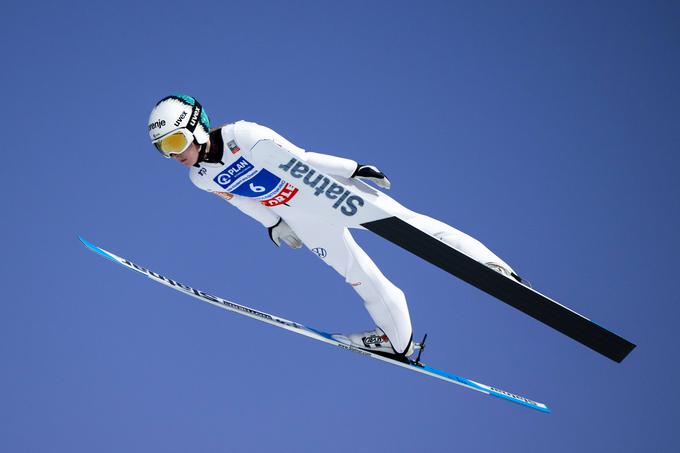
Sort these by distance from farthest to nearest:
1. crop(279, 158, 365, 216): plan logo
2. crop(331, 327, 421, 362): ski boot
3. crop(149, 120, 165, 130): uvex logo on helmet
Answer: crop(331, 327, 421, 362): ski boot, crop(149, 120, 165, 130): uvex logo on helmet, crop(279, 158, 365, 216): plan logo

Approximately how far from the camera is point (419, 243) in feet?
12.0

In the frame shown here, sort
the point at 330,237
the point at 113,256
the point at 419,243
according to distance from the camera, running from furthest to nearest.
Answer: the point at 113,256 → the point at 330,237 → the point at 419,243

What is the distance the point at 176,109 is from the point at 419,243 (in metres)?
1.17

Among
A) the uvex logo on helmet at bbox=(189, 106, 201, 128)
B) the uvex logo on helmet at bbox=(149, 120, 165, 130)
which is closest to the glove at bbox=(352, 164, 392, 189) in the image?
the uvex logo on helmet at bbox=(189, 106, 201, 128)

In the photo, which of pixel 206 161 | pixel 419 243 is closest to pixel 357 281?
pixel 419 243

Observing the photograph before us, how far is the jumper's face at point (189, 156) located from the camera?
150 inches

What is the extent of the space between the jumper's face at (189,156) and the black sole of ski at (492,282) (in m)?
0.82

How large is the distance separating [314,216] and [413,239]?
499mm

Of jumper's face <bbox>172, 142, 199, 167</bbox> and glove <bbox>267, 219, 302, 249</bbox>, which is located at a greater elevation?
glove <bbox>267, 219, 302, 249</bbox>

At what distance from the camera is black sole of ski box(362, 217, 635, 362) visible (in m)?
3.64

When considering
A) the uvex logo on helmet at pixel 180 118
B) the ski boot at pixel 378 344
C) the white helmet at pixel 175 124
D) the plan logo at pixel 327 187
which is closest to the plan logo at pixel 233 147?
the white helmet at pixel 175 124

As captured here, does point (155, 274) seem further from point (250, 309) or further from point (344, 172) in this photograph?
point (344, 172)

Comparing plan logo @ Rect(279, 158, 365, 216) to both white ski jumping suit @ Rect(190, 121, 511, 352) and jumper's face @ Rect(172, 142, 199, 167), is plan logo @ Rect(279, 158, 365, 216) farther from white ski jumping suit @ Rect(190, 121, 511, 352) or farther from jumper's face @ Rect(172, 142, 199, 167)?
jumper's face @ Rect(172, 142, 199, 167)

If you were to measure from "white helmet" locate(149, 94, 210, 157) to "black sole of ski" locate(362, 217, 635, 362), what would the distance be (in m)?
0.85
